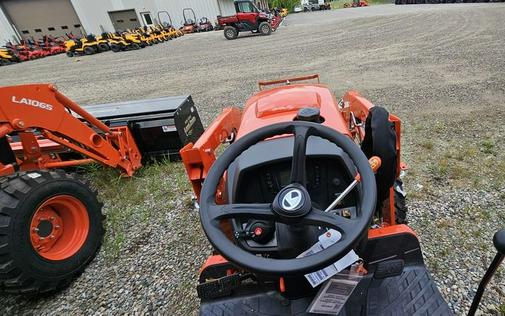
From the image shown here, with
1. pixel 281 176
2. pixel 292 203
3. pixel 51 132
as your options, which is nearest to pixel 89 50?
pixel 51 132

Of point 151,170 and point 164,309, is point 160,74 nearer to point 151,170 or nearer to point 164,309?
point 151,170

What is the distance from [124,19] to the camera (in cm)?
2573

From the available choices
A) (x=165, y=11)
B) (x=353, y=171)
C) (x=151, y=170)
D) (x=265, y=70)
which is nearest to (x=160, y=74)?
(x=265, y=70)

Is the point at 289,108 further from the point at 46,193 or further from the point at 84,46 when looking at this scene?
the point at 84,46

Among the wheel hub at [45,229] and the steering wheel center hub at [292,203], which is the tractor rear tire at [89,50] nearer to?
the wheel hub at [45,229]

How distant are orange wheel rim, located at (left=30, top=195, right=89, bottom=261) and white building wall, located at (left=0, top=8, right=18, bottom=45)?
97.5 ft

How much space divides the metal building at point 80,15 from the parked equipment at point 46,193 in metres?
25.9

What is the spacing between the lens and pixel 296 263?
2.95 ft

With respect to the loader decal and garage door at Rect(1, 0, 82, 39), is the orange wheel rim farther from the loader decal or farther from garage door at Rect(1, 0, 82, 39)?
garage door at Rect(1, 0, 82, 39)

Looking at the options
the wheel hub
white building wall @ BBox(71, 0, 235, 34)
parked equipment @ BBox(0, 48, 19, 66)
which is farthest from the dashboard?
white building wall @ BBox(71, 0, 235, 34)

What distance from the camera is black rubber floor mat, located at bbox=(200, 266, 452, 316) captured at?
136 centimetres

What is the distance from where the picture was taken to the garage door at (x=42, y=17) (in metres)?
24.0

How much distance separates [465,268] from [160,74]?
9538 millimetres

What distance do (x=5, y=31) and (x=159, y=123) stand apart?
29.1 metres
